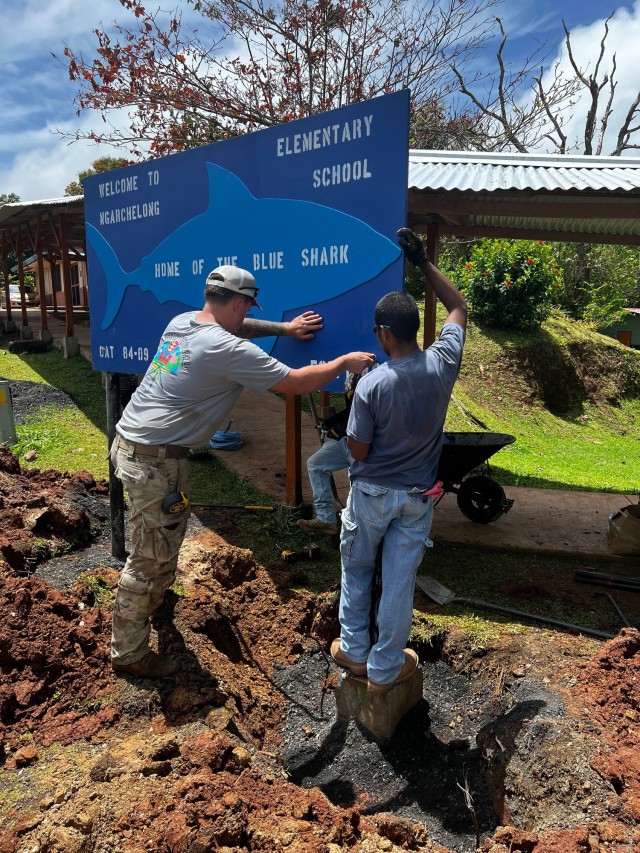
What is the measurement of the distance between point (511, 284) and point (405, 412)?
456 inches

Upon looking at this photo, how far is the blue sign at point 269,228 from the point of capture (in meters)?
3.64

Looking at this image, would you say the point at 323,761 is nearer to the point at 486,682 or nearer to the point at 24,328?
the point at 486,682

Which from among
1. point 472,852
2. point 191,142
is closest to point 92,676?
point 472,852

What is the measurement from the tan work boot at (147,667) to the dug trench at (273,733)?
0.05m

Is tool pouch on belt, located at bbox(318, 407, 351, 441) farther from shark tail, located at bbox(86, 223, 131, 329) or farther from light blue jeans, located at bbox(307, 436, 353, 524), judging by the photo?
shark tail, located at bbox(86, 223, 131, 329)

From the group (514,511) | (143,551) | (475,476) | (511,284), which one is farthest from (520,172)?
(511,284)

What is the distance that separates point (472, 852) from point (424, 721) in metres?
0.74

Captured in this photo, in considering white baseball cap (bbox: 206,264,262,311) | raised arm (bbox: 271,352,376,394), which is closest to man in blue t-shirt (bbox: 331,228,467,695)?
raised arm (bbox: 271,352,376,394)

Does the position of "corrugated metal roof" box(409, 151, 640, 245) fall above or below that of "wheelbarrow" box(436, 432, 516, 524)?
above

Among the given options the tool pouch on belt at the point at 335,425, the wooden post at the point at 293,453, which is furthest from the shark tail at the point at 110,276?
the tool pouch on belt at the point at 335,425

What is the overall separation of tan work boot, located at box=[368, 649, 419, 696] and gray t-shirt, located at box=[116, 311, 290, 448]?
5.23 feet

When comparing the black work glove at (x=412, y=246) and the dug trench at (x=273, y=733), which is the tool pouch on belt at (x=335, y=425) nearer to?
the dug trench at (x=273, y=733)

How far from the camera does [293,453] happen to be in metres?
5.80

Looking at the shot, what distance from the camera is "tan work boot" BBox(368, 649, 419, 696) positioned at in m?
3.15
